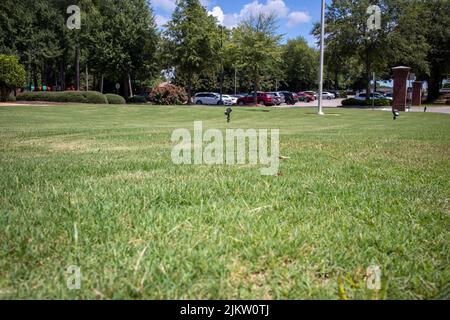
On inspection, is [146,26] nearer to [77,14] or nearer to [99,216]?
[77,14]

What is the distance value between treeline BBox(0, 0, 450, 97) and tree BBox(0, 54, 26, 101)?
10.6m

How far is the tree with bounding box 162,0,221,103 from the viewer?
45.7 metres

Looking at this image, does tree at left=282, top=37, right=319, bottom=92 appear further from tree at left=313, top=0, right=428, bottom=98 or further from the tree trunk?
tree at left=313, top=0, right=428, bottom=98

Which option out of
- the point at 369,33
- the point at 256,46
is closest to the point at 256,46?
the point at 256,46

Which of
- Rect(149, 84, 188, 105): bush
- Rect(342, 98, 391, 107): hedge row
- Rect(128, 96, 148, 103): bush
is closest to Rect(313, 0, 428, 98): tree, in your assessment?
Rect(342, 98, 391, 107): hedge row

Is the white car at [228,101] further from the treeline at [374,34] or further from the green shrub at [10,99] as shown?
the green shrub at [10,99]

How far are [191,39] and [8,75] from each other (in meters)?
21.0

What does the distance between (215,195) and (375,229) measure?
1562 mm

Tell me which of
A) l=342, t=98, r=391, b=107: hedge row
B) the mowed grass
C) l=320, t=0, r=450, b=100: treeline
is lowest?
the mowed grass

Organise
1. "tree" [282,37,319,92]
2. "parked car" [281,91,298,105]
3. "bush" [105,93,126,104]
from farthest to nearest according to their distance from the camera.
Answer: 1. "tree" [282,37,319,92]
2. "parked car" [281,91,298,105]
3. "bush" [105,93,126,104]

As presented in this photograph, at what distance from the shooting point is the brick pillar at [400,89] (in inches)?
1328

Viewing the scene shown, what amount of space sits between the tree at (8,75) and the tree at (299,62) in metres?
59.9

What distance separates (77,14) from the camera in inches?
1817

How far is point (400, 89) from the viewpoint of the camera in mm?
33969
